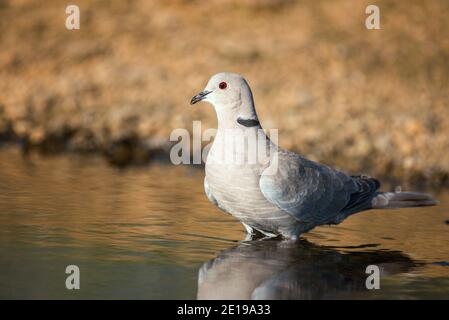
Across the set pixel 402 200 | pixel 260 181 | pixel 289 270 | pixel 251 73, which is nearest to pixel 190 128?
pixel 251 73

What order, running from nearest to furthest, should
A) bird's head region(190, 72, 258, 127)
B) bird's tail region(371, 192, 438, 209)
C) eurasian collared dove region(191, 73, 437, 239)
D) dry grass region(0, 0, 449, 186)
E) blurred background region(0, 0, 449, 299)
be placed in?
blurred background region(0, 0, 449, 299) < eurasian collared dove region(191, 73, 437, 239) < bird's head region(190, 72, 258, 127) < bird's tail region(371, 192, 438, 209) < dry grass region(0, 0, 449, 186)

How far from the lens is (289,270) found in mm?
7203

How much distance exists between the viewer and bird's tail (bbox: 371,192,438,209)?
30.0 ft

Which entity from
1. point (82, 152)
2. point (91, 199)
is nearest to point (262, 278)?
point (91, 199)

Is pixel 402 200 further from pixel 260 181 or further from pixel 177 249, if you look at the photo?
pixel 177 249

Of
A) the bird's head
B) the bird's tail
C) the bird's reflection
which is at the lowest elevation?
the bird's reflection

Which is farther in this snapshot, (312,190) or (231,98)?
(312,190)

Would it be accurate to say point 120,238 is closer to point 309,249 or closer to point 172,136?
point 309,249

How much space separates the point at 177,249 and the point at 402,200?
8.91 feet

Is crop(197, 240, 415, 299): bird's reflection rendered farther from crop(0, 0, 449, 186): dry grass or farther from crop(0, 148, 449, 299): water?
crop(0, 0, 449, 186): dry grass

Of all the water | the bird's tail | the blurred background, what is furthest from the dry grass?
the bird's tail

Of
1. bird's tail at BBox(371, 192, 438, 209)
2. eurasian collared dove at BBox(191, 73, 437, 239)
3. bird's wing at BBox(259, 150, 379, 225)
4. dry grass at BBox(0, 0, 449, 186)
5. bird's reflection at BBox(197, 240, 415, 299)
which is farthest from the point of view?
dry grass at BBox(0, 0, 449, 186)

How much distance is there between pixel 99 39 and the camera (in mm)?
16281

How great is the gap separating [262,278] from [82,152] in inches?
282
